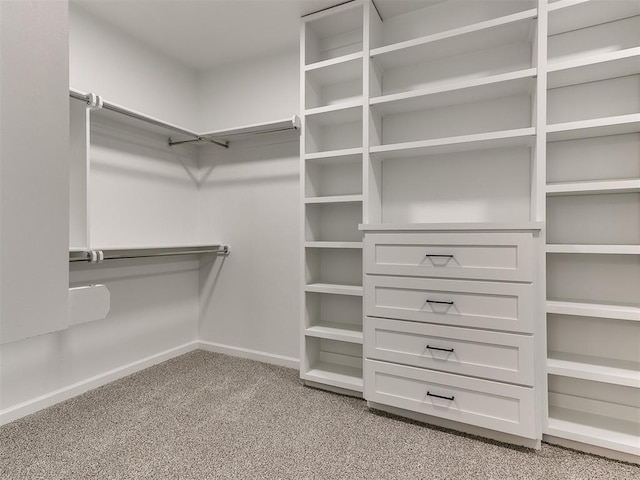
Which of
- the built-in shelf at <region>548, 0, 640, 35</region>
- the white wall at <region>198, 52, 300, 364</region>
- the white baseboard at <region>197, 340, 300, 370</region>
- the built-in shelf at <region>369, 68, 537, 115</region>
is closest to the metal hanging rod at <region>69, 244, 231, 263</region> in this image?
the white wall at <region>198, 52, 300, 364</region>

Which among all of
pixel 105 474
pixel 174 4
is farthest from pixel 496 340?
pixel 174 4

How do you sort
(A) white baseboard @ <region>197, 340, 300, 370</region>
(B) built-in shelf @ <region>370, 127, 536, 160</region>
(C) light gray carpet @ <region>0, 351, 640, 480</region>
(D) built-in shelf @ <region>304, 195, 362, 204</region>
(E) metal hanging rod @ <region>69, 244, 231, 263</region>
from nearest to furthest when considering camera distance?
(C) light gray carpet @ <region>0, 351, 640, 480</region> → (B) built-in shelf @ <region>370, 127, 536, 160</region> → (E) metal hanging rod @ <region>69, 244, 231, 263</region> → (D) built-in shelf @ <region>304, 195, 362, 204</region> → (A) white baseboard @ <region>197, 340, 300, 370</region>

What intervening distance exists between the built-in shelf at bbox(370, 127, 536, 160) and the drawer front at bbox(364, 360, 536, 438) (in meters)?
1.16

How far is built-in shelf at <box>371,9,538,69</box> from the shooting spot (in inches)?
68.3

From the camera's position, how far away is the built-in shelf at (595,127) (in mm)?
1519

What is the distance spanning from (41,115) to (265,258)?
2.30 metres

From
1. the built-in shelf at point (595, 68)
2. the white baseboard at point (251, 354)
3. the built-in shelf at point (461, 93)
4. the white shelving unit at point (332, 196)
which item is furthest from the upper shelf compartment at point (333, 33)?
the white baseboard at point (251, 354)

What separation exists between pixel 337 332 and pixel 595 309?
Answer: 128cm

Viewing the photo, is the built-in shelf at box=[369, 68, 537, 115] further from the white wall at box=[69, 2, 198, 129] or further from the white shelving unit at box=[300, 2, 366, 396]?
the white wall at box=[69, 2, 198, 129]

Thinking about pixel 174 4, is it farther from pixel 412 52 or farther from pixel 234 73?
pixel 412 52

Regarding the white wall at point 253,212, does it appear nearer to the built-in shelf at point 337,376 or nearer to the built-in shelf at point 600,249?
the built-in shelf at point 337,376

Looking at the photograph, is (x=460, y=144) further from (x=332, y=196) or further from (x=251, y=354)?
(x=251, y=354)

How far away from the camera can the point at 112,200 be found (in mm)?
2326

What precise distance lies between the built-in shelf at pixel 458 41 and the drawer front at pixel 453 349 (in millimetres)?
1482
